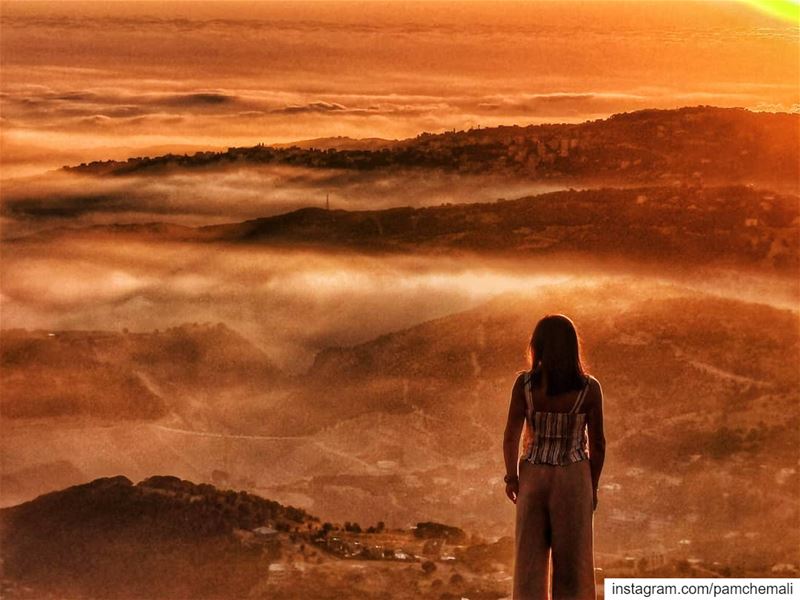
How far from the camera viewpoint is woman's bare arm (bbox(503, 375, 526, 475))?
3.50 metres

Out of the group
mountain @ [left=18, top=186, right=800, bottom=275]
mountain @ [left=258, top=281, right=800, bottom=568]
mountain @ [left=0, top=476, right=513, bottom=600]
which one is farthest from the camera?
mountain @ [left=18, top=186, right=800, bottom=275]

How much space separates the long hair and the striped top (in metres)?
0.04

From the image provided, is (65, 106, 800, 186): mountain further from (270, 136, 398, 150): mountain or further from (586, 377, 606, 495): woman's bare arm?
(586, 377, 606, 495): woman's bare arm

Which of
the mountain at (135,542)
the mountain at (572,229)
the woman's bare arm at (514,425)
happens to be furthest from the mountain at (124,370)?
the woman's bare arm at (514,425)

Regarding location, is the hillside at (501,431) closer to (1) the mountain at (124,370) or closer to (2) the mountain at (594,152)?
(1) the mountain at (124,370)

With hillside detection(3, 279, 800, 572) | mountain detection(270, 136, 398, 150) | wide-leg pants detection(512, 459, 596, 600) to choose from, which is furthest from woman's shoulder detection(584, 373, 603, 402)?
mountain detection(270, 136, 398, 150)

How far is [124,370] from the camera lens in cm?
916

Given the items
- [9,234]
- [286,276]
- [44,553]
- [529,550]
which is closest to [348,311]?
[286,276]

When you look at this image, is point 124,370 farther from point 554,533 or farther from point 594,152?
point 554,533

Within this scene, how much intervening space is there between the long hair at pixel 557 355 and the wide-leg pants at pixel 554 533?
0.58 ft

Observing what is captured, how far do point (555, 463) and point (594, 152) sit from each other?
277 inches

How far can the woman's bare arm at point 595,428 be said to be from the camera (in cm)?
348

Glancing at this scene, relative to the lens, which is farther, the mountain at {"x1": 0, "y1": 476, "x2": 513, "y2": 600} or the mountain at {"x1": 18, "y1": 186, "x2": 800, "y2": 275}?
the mountain at {"x1": 18, "y1": 186, "x2": 800, "y2": 275}

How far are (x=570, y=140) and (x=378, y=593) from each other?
4.73 metres
